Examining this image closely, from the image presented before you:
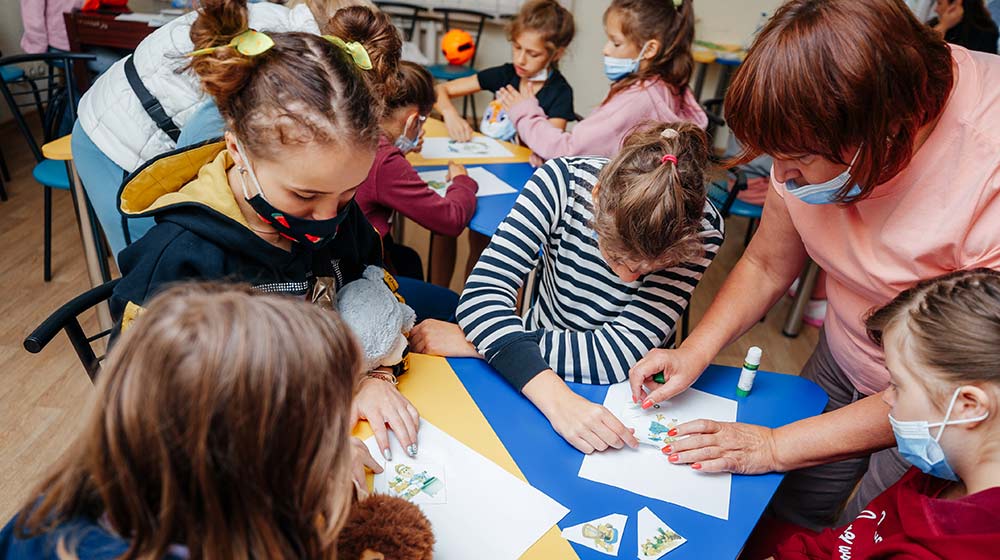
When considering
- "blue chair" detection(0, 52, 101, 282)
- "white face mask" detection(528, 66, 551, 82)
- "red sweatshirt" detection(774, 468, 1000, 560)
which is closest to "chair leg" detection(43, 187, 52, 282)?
"blue chair" detection(0, 52, 101, 282)

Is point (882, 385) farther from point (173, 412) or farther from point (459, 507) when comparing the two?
point (173, 412)

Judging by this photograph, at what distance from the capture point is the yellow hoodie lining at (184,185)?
115cm

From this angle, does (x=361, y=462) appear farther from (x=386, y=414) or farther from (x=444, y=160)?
(x=444, y=160)

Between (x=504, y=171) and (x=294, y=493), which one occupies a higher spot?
(x=294, y=493)

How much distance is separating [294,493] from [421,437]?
21.0 inches

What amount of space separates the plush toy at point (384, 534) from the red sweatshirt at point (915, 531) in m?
0.67

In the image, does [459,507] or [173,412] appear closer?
[173,412]

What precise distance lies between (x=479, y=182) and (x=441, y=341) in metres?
1.08

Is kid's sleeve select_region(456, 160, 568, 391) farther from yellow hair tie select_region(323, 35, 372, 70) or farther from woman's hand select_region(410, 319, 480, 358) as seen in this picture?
yellow hair tie select_region(323, 35, 372, 70)

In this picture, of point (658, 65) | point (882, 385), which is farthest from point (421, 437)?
point (658, 65)

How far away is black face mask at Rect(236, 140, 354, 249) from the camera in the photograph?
1.15 metres

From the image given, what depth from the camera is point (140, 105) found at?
169 centimetres

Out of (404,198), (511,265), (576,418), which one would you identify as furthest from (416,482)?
(404,198)

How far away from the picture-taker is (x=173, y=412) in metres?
0.58
